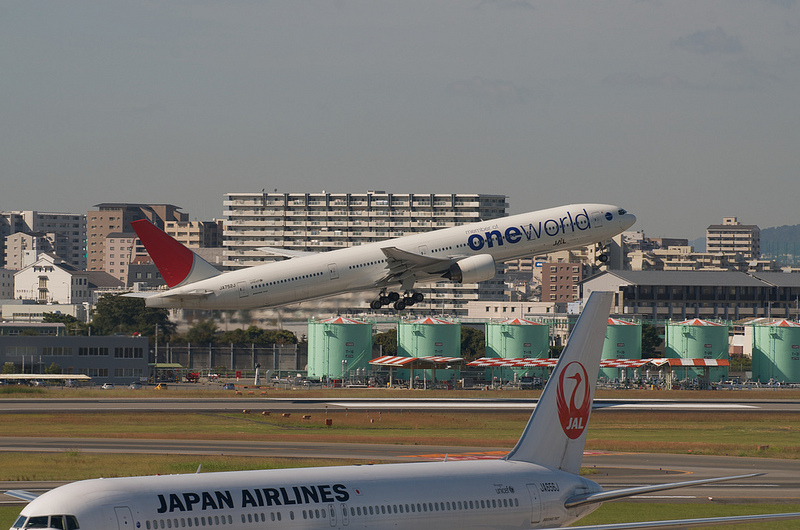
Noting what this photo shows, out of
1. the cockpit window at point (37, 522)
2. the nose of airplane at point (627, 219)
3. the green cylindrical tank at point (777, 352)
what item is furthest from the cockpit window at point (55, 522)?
the green cylindrical tank at point (777, 352)

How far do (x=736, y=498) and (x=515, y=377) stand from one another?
4622 inches

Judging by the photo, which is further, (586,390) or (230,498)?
(586,390)

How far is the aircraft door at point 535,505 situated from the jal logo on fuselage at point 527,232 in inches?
2349

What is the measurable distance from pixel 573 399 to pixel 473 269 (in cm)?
5602

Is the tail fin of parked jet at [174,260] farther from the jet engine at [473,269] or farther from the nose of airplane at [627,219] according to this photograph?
the nose of airplane at [627,219]

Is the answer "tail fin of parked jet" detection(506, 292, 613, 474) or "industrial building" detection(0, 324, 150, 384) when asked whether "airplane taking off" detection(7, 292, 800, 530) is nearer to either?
"tail fin of parked jet" detection(506, 292, 613, 474)

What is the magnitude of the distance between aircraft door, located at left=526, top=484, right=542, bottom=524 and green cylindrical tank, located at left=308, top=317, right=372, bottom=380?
Result: 145 m

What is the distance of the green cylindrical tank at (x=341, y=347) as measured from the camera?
177250 mm

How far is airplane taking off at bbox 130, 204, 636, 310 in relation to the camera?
88688mm

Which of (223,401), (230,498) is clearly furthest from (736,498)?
(223,401)

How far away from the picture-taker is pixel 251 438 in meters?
79.9

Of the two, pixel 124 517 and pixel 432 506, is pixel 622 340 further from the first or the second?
pixel 124 517

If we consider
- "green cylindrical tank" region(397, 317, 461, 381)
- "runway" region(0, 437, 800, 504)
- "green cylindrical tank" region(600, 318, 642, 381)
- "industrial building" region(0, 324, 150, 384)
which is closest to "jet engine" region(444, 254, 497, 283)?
"runway" region(0, 437, 800, 504)

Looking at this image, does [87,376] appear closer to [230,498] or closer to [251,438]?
[251,438]
